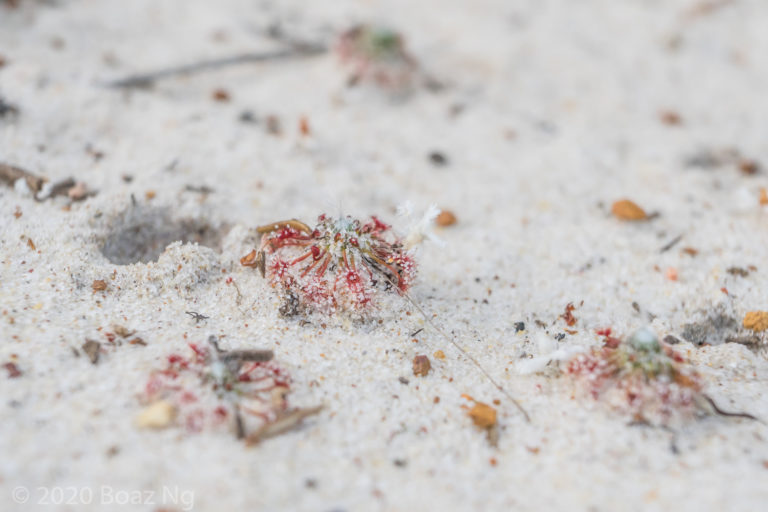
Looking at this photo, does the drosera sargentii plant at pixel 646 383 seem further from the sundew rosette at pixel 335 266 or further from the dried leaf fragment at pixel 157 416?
the dried leaf fragment at pixel 157 416

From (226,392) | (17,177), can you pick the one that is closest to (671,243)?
(226,392)

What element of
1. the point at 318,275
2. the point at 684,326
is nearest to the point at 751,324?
the point at 684,326

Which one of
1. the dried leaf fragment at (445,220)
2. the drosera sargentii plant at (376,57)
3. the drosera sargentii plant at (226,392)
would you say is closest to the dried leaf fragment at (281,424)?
the drosera sargentii plant at (226,392)

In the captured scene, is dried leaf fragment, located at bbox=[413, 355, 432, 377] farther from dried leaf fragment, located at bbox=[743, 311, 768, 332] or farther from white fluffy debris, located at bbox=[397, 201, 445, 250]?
dried leaf fragment, located at bbox=[743, 311, 768, 332]

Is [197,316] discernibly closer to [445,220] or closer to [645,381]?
[445,220]

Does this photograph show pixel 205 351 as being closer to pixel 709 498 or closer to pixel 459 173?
pixel 709 498
